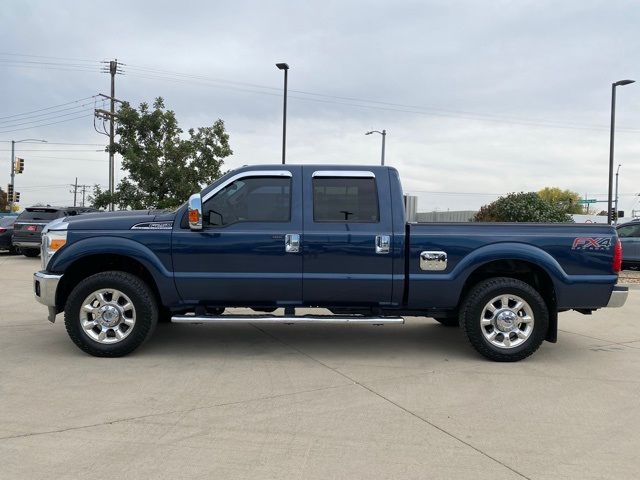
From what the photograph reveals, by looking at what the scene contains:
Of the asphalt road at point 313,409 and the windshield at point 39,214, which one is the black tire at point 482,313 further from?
the windshield at point 39,214

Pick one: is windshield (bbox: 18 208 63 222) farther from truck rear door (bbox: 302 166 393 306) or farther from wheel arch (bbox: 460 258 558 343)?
wheel arch (bbox: 460 258 558 343)

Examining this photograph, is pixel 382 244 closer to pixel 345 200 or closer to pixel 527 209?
pixel 345 200

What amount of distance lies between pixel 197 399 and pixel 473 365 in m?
2.82

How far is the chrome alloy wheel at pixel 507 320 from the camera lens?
562 centimetres

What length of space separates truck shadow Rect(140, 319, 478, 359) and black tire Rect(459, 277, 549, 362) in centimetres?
37

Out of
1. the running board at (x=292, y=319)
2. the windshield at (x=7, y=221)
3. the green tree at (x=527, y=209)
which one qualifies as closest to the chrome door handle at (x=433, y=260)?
the running board at (x=292, y=319)

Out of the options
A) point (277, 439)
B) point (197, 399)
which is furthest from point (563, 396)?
point (197, 399)

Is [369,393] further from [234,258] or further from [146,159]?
[146,159]

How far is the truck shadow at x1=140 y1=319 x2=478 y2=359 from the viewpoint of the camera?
19.8 ft

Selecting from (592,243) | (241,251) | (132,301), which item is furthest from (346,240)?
(592,243)

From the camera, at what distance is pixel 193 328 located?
721 centimetres

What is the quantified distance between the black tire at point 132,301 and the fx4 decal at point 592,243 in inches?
173

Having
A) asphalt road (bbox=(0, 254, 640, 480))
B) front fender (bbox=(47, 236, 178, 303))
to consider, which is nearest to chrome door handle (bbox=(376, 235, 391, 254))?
asphalt road (bbox=(0, 254, 640, 480))

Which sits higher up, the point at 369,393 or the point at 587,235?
the point at 587,235
